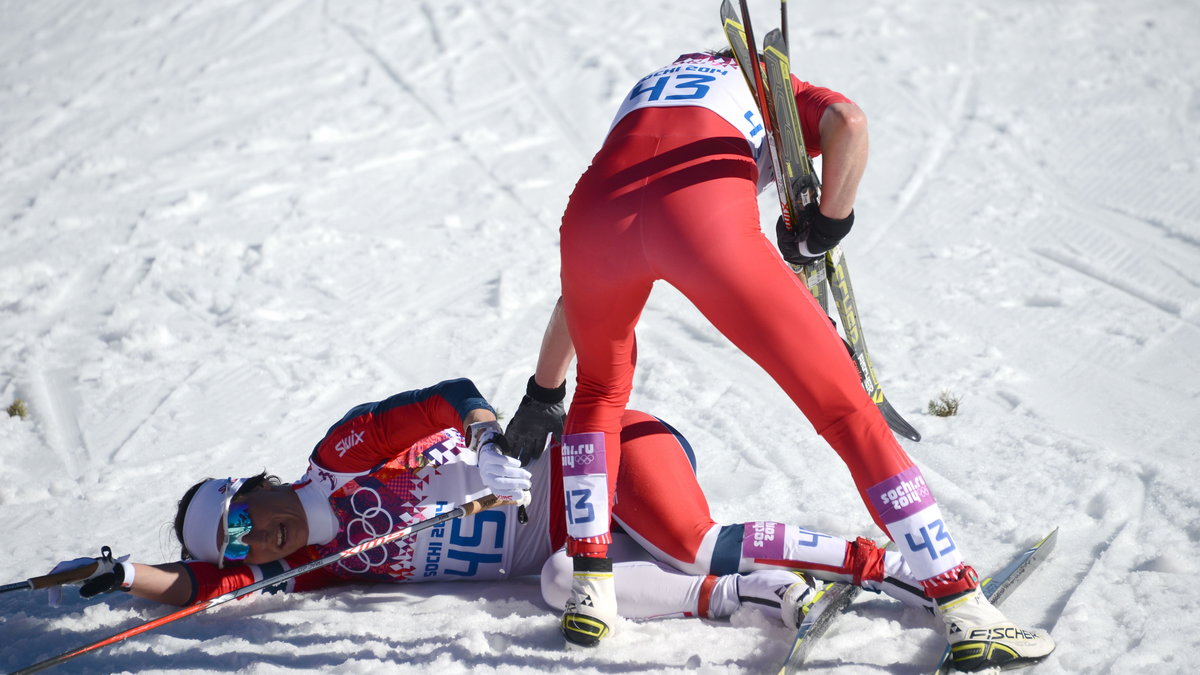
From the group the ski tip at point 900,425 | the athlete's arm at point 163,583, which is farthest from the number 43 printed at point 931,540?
the athlete's arm at point 163,583

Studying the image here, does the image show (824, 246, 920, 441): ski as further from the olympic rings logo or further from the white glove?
the olympic rings logo

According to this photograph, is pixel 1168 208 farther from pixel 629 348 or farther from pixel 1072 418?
pixel 629 348

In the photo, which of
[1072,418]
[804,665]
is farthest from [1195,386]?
[804,665]

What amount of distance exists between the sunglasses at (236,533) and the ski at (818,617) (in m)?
1.60

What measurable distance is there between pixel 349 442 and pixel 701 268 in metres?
1.33

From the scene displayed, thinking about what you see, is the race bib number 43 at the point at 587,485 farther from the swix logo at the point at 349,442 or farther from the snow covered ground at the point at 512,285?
the swix logo at the point at 349,442

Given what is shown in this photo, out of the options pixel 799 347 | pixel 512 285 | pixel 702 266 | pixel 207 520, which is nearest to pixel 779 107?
pixel 702 266

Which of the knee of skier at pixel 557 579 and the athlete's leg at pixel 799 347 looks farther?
the knee of skier at pixel 557 579

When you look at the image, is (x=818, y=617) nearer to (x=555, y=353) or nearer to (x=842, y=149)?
(x=555, y=353)

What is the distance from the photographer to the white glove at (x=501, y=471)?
2.90 meters

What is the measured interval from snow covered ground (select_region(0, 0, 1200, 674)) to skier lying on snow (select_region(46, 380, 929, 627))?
0.11 m

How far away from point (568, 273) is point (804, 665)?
1.19 m

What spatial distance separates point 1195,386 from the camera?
13.6ft

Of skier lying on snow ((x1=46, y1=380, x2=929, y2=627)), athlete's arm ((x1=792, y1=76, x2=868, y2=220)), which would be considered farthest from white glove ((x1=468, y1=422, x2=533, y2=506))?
athlete's arm ((x1=792, y1=76, x2=868, y2=220))
